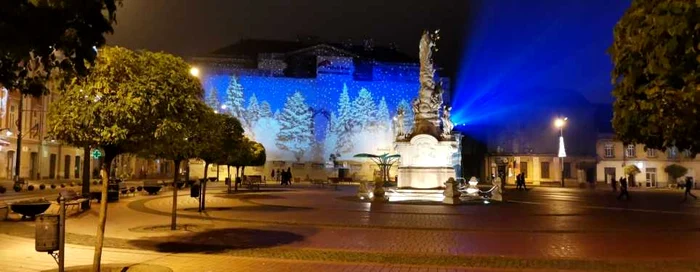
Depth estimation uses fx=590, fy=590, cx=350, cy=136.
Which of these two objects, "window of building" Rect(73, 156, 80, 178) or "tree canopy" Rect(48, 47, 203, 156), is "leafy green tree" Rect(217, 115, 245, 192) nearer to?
"tree canopy" Rect(48, 47, 203, 156)

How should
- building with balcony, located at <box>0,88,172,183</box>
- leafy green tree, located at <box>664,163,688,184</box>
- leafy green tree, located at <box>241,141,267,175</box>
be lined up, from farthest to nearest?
leafy green tree, located at <box>664,163,688,184</box> < building with balcony, located at <box>0,88,172,183</box> < leafy green tree, located at <box>241,141,267,175</box>

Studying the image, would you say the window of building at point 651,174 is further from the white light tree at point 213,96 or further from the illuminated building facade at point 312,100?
the white light tree at point 213,96

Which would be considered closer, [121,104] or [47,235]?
[47,235]

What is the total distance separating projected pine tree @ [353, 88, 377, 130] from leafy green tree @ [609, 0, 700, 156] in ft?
262

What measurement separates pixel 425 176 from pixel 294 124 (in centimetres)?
5341

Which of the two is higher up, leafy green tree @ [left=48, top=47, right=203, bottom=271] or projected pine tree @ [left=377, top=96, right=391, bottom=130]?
projected pine tree @ [left=377, top=96, right=391, bottom=130]

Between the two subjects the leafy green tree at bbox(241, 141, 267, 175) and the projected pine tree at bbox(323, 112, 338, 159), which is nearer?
the leafy green tree at bbox(241, 141, 267, 175)

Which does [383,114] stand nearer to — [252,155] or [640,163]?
[640,163]

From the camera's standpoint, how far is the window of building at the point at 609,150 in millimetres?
79938

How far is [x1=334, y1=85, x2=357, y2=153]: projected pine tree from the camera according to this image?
285 ft

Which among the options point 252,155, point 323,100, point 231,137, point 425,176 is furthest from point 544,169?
point 231,137

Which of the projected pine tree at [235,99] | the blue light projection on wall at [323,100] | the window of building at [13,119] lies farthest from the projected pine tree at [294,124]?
the window of building at [13,119]

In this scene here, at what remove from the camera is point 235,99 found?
275 feet

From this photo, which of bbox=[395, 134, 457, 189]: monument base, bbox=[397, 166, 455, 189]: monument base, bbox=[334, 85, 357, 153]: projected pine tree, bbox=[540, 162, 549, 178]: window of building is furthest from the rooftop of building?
bbox=[397, 166, 455, 189]: monument base
